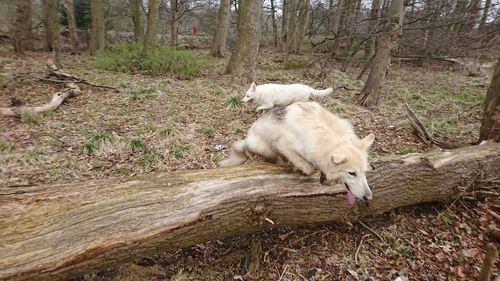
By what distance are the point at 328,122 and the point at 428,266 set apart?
1851mm

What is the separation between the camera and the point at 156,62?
10.9 metres

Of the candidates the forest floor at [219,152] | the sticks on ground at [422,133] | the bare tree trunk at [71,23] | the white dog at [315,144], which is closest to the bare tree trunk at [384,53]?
the forest floor at [219,152]

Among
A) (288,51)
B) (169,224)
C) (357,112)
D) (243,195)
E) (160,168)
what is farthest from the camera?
(288,51)

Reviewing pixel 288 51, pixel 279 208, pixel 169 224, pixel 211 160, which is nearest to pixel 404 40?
pixel 288 51

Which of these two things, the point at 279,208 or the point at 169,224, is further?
the point at 279,208

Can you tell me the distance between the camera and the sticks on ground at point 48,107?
20.2 ft

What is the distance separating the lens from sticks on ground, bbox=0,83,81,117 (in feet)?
20.2

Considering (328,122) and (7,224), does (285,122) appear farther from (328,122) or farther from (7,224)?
(7,224)

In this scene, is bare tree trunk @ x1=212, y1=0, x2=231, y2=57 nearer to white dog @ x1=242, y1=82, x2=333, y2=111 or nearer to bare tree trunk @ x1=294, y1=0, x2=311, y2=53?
bare tree trunk @ x1=294, y1=0, x2=311, y2=53

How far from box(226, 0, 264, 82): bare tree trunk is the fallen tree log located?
6823 millimetres

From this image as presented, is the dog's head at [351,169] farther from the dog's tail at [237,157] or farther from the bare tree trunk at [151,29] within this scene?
the bare tree trunk at [151,29]

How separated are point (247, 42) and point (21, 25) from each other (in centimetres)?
1015

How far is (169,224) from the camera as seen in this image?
273 centimetres

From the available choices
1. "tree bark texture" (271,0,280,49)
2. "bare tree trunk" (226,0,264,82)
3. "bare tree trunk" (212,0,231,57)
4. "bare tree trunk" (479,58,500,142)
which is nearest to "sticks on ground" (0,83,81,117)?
"bare tree trunk" (226,0,264,82)
